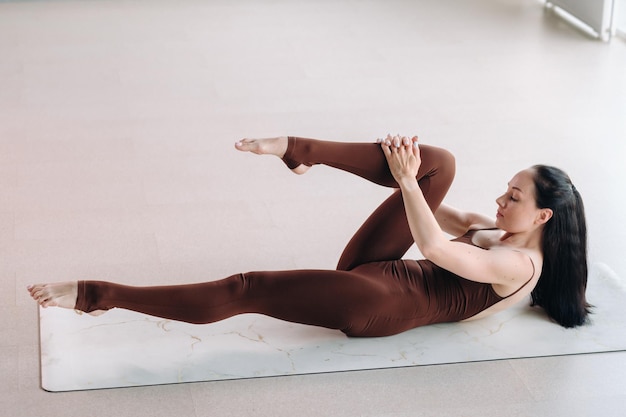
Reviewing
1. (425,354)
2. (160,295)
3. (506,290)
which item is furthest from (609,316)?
(160,295)

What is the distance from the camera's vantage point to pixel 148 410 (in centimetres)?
240

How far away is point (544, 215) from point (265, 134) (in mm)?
1863

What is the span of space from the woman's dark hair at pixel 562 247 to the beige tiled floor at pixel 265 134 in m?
0.18

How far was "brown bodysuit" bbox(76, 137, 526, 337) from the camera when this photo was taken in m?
2.40

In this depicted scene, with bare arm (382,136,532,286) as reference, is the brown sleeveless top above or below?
below

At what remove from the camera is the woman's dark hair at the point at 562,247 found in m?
2.54

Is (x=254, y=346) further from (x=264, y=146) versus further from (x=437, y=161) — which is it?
(x=437, y=161)

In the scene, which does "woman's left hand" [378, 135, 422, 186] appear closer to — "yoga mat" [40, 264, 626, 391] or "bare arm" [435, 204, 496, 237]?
"bare arm" [435, 204, 496, 237]

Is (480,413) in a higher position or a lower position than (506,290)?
lower

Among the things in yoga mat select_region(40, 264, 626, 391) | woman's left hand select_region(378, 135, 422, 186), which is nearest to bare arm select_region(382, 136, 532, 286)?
woman's left hand select_region(378, 135, 422, 186)

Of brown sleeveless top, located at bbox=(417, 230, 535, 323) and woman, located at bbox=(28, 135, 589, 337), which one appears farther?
brown sleeveless top, located at bbox=(417, 230, 535, 323)

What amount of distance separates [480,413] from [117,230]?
57.9 inches

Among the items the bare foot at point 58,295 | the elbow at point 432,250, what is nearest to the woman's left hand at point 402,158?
the elbow at point 432,250

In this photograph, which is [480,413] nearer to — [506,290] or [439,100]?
[506,290]
